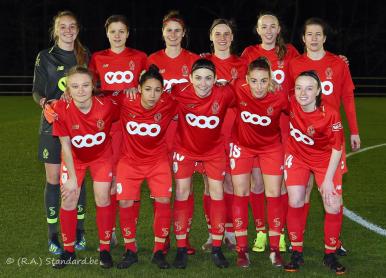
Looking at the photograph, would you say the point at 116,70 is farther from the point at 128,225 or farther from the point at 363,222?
the point at 363,222

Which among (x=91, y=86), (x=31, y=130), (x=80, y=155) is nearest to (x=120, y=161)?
(x=80, y=155)

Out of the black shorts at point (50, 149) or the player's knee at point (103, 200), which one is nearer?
the player's knee at point (103, 200)

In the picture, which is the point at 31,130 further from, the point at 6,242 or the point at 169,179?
the point at 169,179

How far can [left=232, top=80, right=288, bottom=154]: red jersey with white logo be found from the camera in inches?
188

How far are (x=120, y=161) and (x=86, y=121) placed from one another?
0.42m

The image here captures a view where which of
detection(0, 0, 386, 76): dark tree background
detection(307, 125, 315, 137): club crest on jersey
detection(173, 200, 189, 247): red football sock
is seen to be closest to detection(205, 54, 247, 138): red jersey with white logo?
detection(307, 125, 315, 137): club crest on jersey

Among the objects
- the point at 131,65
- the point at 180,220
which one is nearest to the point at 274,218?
the point at 180,220

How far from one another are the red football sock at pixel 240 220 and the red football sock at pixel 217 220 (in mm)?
97

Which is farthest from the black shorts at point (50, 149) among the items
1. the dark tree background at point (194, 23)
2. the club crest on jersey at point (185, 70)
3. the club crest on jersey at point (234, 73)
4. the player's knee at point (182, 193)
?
the dark tree background at point (194, 23)

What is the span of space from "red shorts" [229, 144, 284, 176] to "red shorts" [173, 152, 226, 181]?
9cm

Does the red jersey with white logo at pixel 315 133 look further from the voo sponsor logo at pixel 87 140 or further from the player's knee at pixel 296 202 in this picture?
the voo sponsor logo at pixel 87 140

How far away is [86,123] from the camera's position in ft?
15.4

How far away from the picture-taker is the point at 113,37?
521 cm

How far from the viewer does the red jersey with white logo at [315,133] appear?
179 inches
